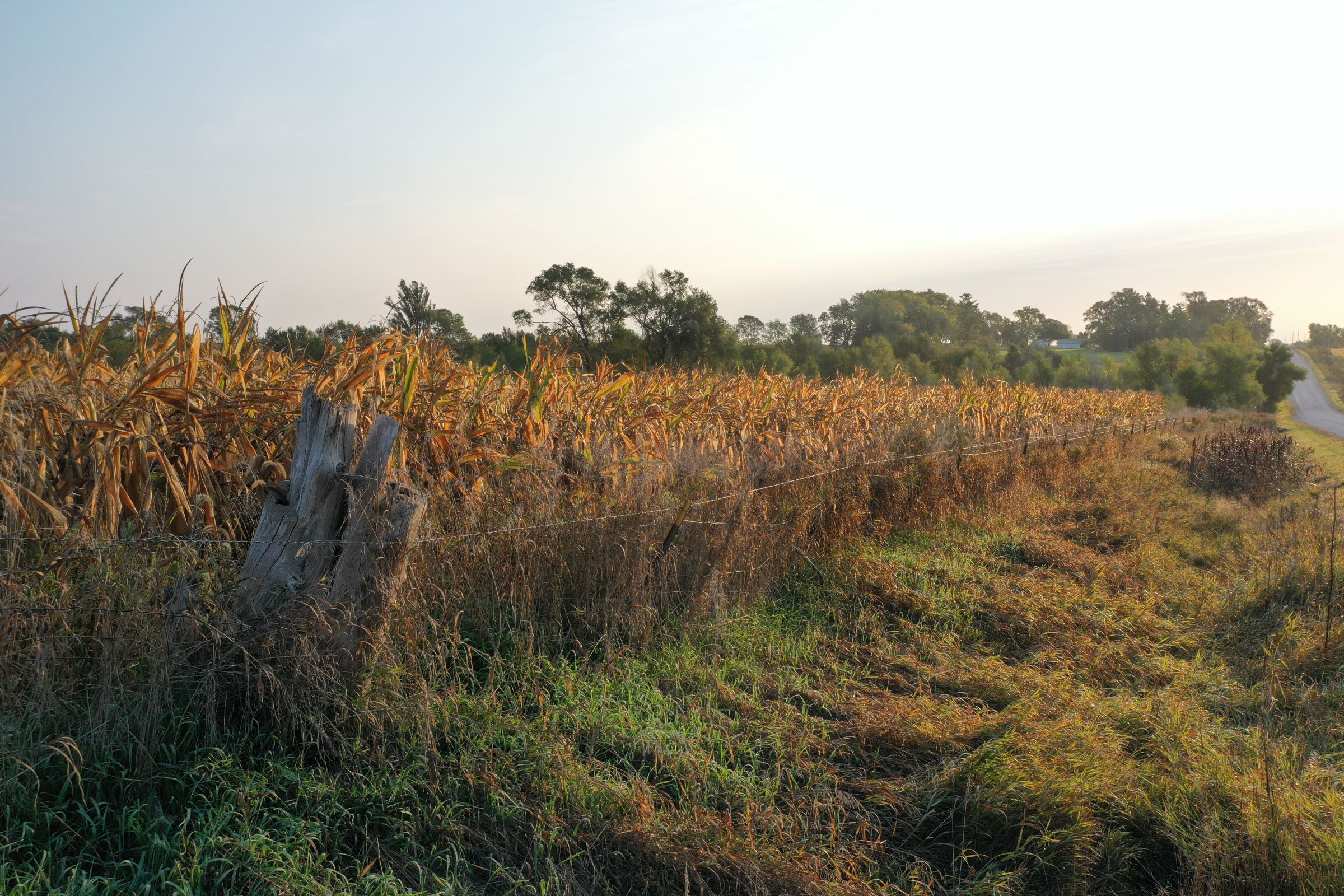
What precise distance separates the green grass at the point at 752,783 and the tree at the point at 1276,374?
63069mm

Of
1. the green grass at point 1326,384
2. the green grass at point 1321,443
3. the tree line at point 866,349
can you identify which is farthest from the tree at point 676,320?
the green grass at point 1326,384

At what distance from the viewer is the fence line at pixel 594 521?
2.96m

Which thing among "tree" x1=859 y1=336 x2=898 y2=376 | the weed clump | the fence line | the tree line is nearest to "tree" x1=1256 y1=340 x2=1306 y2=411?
the tree line

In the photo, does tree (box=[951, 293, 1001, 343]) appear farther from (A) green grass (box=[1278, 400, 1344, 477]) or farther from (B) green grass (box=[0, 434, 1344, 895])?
(B) green grass (box=[0, 434, 1344, 895])

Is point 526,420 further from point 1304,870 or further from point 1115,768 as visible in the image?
point 1304,870

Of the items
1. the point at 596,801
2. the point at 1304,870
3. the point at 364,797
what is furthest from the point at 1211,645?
the point at 364,797

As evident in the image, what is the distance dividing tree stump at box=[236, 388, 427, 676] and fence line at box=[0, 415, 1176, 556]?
0.05m

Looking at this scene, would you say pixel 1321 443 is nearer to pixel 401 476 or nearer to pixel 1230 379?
pixel 1230 379

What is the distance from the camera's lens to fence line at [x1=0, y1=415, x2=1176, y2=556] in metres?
2.96

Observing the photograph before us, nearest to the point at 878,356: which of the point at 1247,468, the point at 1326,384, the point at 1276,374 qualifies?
the point at 1247,468

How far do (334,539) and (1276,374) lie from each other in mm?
68125

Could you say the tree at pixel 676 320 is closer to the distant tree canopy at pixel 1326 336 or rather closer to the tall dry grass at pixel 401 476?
the tall dry grass at pixel 401 476

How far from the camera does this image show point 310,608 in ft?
9.91

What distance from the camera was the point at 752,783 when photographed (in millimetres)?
3164
